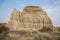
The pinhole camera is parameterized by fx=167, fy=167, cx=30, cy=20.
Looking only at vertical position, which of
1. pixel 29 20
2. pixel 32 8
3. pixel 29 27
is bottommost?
pixel 29 27

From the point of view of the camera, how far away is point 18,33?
132 inches

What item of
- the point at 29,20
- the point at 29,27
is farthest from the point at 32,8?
the point at 29,27

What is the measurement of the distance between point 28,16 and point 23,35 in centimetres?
39

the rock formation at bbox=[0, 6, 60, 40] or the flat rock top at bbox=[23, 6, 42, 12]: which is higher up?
the flat rock top at bbox=[23, 6, 42, 12]

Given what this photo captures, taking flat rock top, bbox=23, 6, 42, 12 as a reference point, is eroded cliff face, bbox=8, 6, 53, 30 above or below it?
below

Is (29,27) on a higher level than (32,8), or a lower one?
lower

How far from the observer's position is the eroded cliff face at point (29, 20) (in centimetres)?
334

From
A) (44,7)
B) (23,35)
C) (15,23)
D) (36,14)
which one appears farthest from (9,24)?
(44,7)

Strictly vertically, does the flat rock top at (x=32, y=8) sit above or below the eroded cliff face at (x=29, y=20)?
above

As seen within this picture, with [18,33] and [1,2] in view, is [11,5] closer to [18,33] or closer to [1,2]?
[1,2]

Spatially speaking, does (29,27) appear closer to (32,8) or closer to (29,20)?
(29,20)

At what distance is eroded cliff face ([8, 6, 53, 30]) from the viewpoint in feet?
11.0

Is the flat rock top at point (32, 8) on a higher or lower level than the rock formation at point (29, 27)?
higher

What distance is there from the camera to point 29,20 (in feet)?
11.0
